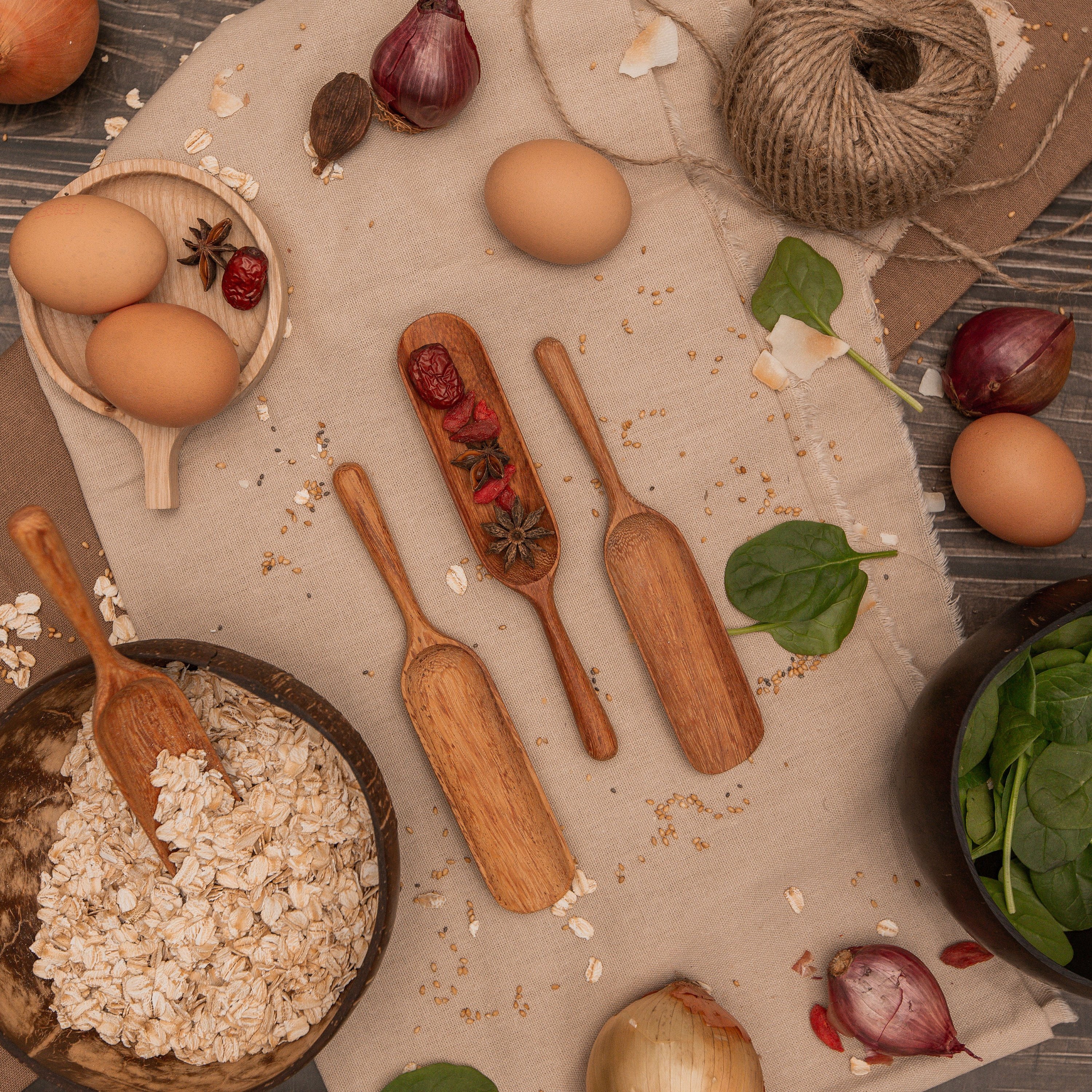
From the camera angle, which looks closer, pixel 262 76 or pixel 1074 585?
pixel 1074 585

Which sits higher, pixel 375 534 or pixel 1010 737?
pixel 375 534

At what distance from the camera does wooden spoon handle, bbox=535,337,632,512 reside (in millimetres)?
1098

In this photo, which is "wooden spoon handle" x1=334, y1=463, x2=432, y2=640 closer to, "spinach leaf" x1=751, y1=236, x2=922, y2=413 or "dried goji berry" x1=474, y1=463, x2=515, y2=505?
"dried goji berry" x1=474, y1=463, x2=515, y2=505

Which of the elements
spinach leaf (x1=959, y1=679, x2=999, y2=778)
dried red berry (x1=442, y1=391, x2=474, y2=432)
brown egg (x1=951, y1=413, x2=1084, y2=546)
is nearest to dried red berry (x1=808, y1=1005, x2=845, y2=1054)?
spinach leaf (x1=959, y1=679, x2=999, y2=778)

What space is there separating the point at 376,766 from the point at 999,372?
0.99 meters

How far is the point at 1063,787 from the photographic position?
92 cm

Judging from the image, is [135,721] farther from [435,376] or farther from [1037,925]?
[1037,925]

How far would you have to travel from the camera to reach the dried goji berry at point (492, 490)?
107 cm

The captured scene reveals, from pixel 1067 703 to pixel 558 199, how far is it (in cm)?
88

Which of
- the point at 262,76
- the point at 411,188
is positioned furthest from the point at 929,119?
the point at 262,76

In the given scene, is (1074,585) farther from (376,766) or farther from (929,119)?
(376,766)

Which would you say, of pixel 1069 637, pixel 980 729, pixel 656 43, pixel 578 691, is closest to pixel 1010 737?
pixel 980 729

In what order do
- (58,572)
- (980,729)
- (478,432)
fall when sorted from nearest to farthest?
(58,572) < (980,729) < (478,432)

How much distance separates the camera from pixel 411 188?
1111mm
